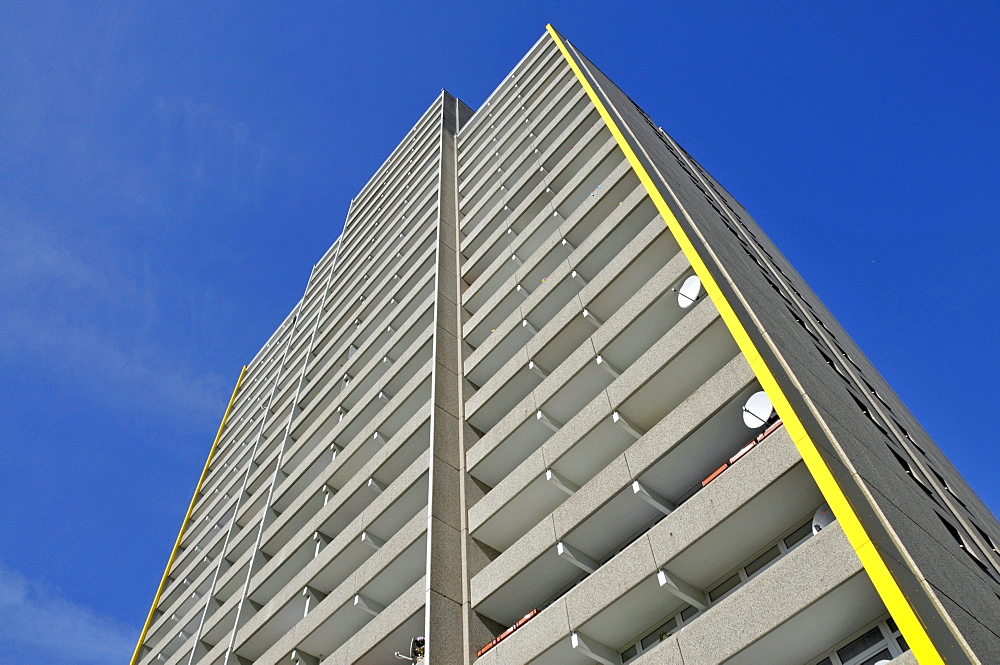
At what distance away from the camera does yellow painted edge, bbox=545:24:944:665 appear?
978 cm

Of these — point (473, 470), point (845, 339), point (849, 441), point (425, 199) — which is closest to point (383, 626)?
point (473, 470)

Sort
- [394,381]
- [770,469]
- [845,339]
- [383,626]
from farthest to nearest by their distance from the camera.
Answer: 1. [845,339]
2. [394,381]
3. [383,626]
4. [770,469]

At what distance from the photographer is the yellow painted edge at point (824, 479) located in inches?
385

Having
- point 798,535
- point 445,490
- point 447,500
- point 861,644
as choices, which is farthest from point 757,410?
point 445,490

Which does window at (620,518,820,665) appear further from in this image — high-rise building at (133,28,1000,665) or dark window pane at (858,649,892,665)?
dark window pane at (858,649,892,665)

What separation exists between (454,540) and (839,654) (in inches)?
373

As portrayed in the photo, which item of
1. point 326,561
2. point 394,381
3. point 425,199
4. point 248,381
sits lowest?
point 326,561

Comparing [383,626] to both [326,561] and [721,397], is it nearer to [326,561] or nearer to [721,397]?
[326,561]

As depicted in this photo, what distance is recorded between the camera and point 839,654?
12.2 meters

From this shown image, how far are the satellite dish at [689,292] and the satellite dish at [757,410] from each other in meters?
3.80

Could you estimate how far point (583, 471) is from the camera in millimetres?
18938

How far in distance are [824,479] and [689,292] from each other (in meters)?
7.01

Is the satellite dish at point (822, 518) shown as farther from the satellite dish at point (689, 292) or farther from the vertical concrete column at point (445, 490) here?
the vertical concrete column at point (445, 490)

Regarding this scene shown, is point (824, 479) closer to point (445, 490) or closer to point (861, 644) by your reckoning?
point (861, 644)
